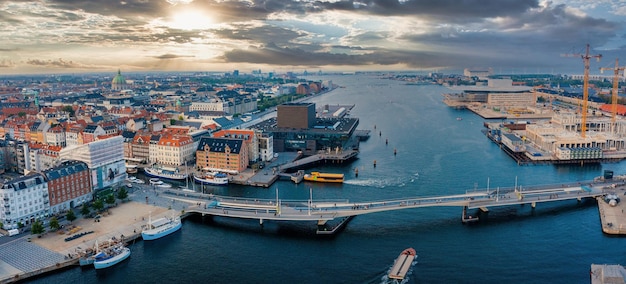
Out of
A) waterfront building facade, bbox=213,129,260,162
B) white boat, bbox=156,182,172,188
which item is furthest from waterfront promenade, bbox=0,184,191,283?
waterfront building facade, bbox=213,129,260,162

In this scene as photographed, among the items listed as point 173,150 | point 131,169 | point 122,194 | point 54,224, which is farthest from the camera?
point 173,150

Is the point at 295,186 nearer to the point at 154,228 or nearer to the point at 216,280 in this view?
the point at 154,228

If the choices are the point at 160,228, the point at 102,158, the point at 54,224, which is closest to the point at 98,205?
the point at 54,224

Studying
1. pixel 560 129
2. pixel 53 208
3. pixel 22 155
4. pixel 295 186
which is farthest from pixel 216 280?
pixel 560 129

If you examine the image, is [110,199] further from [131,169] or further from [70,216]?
[131,169]

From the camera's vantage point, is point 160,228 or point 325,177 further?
point 325,177

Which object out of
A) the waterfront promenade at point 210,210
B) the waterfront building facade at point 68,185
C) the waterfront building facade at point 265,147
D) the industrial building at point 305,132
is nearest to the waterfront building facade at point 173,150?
the waterfront building facade at point 265,147
